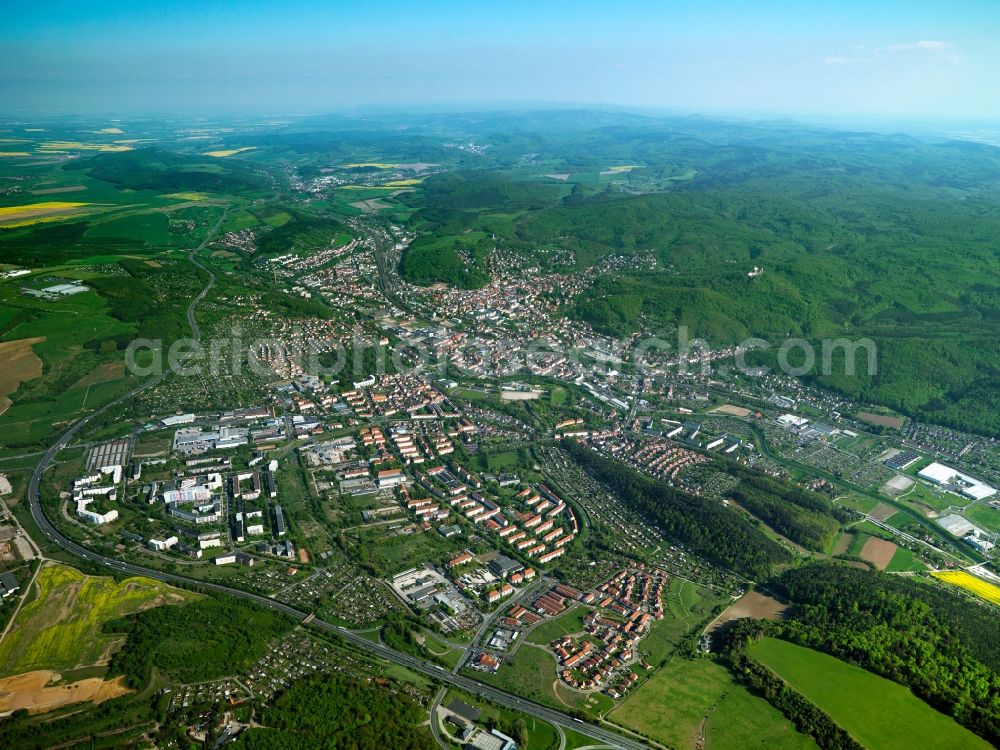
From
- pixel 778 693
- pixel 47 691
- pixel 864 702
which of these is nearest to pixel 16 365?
pixel 47 691

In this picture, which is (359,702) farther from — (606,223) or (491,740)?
(606,223)

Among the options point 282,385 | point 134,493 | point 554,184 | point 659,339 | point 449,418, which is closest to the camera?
point 134,493

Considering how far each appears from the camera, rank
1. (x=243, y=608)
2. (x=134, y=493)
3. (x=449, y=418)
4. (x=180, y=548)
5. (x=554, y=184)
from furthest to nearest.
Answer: (x=554, y=184) < (x=449, y=418) < (x=134, y=493) < (x=180, y=548) < (x=243, y=608)

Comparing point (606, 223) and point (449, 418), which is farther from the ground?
point (606, 223)

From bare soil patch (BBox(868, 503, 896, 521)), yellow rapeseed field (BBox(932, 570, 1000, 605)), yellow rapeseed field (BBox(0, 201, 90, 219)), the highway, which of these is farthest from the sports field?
yellow rapeseed field (BBox(0, 201, 90, 219))

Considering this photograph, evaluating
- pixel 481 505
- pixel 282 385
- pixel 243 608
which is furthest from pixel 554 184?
pixel 243 608

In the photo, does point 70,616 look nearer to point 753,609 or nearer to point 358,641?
point 358,641

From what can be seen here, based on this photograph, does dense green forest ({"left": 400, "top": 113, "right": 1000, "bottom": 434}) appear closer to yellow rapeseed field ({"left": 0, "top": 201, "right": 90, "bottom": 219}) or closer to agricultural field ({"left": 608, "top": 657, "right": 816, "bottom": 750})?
agricultural field ({"left": 608, "top": 657, "right": 816, "bottom": 750})
